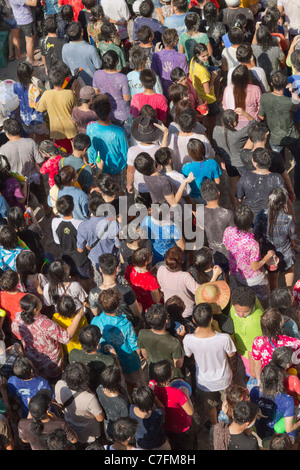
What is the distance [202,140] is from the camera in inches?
317

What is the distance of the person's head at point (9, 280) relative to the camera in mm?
6707

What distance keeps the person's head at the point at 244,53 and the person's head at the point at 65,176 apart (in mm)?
2848

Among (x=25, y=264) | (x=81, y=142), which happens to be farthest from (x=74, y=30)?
(x=25, y=264)

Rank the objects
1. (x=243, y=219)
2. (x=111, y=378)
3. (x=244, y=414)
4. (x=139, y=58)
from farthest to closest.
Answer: (x=139, y=58)
(x=243, y=219)
(x=111, y=378)
(x=244, y=414)

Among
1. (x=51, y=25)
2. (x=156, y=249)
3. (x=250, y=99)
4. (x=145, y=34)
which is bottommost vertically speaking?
(x=156, y=249)

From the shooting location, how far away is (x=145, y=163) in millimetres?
7410

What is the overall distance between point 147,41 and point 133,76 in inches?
24.8

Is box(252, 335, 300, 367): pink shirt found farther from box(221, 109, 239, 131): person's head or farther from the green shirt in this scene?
box(221, 109, 239, 131): person's head

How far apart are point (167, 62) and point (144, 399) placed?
564 cm

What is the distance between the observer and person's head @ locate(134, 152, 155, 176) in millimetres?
7410

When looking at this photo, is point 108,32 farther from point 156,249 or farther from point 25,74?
point 156,249

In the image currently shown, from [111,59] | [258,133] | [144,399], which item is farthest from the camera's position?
[111,59]

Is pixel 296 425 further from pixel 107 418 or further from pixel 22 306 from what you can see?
pixel 22 306

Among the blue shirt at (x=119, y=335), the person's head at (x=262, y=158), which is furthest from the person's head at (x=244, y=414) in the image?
the person's head at (x=262, y=158)
